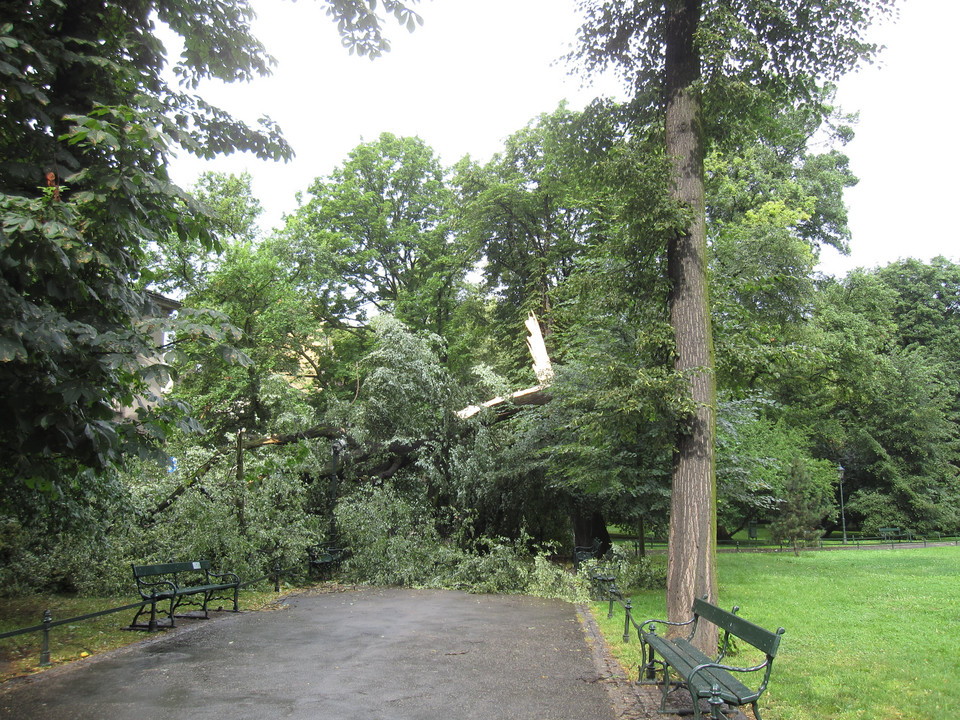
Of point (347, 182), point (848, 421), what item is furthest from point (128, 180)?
point (848, 421)

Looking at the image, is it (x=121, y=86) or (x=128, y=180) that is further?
(x=121, y=86)

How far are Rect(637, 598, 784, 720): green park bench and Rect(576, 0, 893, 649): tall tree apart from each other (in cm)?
111

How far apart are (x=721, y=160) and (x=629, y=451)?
15.0m

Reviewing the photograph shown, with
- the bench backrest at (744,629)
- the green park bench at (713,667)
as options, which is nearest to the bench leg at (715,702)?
the green park bench at (713,667)

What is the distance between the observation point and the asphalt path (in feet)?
19.5

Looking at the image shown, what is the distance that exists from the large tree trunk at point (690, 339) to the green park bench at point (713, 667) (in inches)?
23.6

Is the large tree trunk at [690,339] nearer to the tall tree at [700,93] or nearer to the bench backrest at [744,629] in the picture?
the tall tree at [700,93]

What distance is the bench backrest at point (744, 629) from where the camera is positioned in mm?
4820

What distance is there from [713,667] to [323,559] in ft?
38.0

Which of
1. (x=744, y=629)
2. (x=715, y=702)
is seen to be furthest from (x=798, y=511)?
(x=715, y=702)

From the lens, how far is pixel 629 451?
46.0ft

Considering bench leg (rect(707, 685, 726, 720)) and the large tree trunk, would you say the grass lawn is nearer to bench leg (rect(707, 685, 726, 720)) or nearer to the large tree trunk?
the large tree trunk

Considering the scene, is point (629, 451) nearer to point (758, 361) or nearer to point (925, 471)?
point (758, 361)

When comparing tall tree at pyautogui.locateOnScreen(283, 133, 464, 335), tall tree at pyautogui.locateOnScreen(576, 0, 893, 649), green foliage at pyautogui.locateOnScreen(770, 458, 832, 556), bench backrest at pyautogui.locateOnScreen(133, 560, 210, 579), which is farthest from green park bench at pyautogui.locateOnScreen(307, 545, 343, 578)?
green foliage at pyautogui.locateOnScreen(770, 458, 832, 556)
